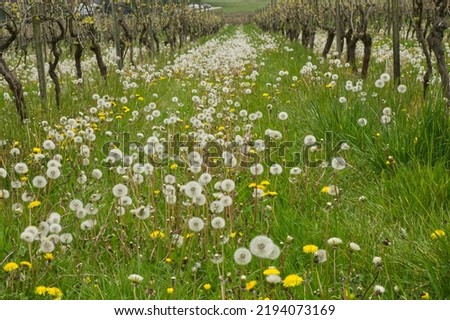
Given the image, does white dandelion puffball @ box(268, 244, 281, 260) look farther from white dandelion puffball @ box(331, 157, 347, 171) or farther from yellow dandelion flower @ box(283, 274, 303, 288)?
white dandelion puffball @ box(331, 157, 347, 171)

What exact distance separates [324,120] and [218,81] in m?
4.70

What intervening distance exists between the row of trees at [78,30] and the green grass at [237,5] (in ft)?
290

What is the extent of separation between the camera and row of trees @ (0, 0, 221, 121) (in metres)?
6.79

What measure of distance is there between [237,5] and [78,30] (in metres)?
142

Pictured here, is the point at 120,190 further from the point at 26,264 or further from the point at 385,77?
the point at 385,77

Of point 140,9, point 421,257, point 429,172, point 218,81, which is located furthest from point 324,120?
point 140,9

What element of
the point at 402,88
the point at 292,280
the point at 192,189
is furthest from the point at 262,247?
the point at 402,88

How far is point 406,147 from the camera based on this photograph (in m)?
4.35

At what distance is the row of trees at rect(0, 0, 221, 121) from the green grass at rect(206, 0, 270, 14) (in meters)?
88.5

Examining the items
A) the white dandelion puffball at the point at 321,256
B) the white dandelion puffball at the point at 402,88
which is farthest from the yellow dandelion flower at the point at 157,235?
the white dandelion puffball at the point at 402,88

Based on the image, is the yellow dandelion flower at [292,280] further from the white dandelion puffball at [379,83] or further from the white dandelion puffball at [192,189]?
the white dandelion puffball at [379,83]

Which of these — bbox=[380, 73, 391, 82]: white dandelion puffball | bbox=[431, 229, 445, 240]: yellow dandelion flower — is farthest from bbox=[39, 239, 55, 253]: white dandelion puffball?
bbox=[380, 73, 391, 82]: white dandelion puffball

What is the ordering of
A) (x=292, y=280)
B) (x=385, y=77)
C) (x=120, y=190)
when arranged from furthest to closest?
(x=385, y=77)
(x=120, y=190)
(x=292, y=280)

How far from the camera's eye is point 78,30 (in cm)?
785
